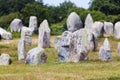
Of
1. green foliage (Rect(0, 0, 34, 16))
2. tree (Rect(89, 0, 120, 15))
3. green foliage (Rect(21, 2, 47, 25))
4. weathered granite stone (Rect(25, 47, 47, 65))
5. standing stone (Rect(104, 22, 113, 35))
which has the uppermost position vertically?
green foliage (Rect(0, 0, 34, 16))

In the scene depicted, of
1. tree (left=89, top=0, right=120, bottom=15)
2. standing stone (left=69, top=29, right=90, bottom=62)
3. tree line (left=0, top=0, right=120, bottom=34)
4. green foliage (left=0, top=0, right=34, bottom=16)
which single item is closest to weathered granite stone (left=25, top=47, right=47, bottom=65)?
standing stone (left=69, top=29, right=90, bottom=62)

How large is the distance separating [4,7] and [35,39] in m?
53.6

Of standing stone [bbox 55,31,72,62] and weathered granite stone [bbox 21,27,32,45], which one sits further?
weathered granite stone [bbox 21,27,32,45]

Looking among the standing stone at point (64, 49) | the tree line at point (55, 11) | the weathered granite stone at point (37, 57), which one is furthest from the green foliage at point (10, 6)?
the weathered granite stone at point (37, 57)

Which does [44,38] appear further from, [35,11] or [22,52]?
[35,11]

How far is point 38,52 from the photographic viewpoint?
25578 mm

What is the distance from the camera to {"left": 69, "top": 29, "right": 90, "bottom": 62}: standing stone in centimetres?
2675

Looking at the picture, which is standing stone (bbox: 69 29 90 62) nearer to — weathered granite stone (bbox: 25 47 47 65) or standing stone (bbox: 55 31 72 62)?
standing stone (bbox: 55 31 72 62)

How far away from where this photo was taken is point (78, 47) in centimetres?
2697

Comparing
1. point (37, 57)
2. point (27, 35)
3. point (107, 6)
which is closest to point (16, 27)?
point (27, 35)

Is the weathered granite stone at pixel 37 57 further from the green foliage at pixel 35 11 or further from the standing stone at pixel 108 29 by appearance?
the green foliage at pixel 35 11

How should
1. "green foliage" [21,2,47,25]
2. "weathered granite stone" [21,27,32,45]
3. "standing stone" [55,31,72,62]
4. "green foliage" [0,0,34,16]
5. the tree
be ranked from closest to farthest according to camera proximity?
1. "standing stone" [55,31,72,62]
2. "weathered granite stone" [21,27,32,45]
3. "green foliage" [21,2,47,25]
4. the tree
5. "green foliage" [0,0,34,16]

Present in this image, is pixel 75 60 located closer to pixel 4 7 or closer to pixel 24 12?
pixel 24 12

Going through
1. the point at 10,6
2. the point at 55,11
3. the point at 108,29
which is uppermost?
the point at 10,6
